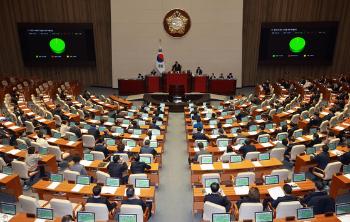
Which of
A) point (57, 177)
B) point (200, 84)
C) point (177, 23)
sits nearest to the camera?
point (57, 177)

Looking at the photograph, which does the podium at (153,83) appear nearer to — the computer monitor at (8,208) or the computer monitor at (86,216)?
the computer monitor at (8,208)

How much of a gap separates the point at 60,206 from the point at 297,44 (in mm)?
24597

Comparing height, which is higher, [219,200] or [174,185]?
[219,200]

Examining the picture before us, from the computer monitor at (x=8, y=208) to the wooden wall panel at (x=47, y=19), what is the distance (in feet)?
70.1

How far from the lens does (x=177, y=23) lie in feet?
86.7

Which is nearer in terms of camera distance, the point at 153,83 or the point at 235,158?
the point at 235,158

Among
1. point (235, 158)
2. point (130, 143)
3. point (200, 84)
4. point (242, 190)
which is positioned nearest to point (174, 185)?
point (235, 158)

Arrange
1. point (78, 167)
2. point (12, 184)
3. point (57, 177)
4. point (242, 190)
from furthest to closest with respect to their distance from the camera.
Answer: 1. point (78, 167)
2. point (12, 184)
3. point (57, 177)
4. point (242, 190)

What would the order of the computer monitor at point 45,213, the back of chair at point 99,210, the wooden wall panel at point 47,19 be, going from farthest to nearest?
the wooden wall panel at point 47,19 < the back of chair at point 99,210 < the computer monitor at point 45,213

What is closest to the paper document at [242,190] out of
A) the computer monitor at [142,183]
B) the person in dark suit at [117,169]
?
the computer monitor at [142,183]

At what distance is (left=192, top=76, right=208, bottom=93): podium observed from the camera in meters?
25.3

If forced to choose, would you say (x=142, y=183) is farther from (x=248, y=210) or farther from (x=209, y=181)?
(x=248, y=210)

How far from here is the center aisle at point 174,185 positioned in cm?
956

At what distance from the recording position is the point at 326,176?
10.2 meters
